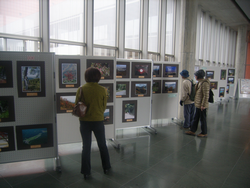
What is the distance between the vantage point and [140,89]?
18.9ft

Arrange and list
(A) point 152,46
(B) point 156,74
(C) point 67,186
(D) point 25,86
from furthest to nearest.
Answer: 1. (A) point 152,46
2. (B) point 156,74
3. (D) point 25,86
4. (C) point 67,186

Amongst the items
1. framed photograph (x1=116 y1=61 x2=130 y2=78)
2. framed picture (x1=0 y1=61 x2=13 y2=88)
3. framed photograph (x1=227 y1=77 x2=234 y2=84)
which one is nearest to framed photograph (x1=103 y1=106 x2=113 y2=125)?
framed photograph (x1=116 y1=61 x2=130 y2=78)

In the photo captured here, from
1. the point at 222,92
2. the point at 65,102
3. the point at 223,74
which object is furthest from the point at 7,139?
the point at 223,74

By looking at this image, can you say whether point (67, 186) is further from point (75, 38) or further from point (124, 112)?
point (75, 38)

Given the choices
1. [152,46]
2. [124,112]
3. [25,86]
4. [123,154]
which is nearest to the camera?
[25,86]

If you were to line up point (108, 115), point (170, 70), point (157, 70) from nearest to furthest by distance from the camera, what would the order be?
point (108, 115)
point (157, 70)
point (170, 70)

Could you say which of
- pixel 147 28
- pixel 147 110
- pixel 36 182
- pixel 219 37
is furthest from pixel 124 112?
pixel 219 37

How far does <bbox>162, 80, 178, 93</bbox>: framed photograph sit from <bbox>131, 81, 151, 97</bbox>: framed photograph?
2.84ft

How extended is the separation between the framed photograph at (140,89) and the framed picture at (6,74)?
10.4 ft

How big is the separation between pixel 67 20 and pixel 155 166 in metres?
4.87

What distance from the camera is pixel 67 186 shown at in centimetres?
300

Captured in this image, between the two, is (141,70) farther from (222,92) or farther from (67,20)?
(222,92)

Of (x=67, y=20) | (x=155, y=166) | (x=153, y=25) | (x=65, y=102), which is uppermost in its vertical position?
(x=153, y=25)

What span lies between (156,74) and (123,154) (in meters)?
3.11
